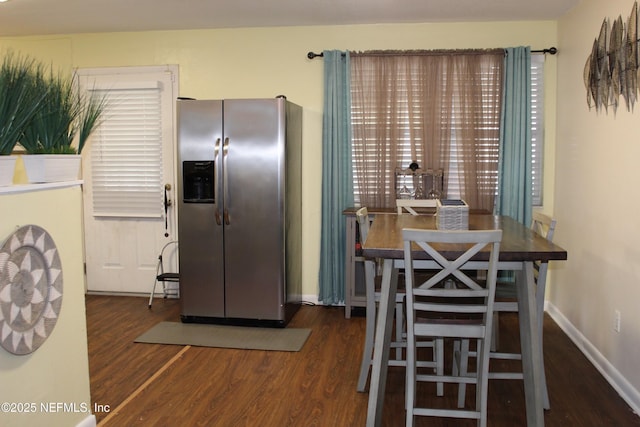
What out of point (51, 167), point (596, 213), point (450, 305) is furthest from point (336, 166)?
point (51, 167)

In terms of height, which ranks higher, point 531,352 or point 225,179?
point 225,179

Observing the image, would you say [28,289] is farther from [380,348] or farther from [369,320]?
[369,320]

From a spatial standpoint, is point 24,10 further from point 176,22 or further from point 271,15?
point 271,15

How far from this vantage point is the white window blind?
5168mm

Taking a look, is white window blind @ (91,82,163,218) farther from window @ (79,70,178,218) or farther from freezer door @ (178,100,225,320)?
freezer door @ (178,100,225,320)

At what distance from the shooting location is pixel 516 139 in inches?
182

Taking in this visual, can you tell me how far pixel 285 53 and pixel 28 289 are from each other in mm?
3355

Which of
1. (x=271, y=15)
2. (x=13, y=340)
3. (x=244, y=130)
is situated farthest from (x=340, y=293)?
(x=13, y=340)

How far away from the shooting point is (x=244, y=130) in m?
4.26

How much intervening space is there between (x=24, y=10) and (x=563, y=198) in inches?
176

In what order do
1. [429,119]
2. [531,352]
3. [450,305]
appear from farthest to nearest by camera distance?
[429,119] → [531,352] → [450,305]

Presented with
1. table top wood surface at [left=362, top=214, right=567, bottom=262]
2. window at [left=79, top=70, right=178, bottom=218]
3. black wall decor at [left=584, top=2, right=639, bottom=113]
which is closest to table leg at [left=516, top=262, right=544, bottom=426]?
table top wood surface at [left=362, top=214, right=567, bottom=262]

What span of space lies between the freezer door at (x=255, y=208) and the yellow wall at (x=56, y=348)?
1.80 metres

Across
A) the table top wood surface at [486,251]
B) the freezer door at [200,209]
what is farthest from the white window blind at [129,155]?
the table top wood surface at [486,251]
